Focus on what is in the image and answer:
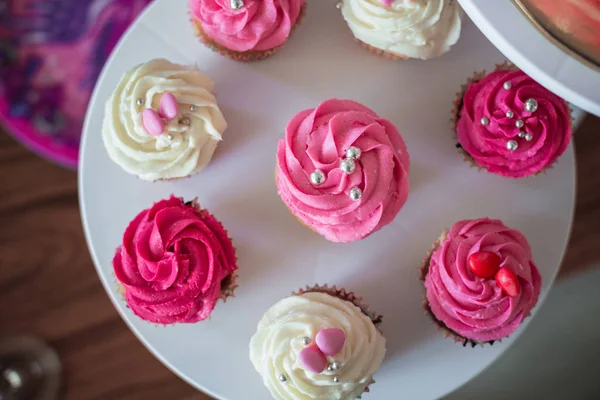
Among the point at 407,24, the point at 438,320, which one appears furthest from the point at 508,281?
the point at 407,24

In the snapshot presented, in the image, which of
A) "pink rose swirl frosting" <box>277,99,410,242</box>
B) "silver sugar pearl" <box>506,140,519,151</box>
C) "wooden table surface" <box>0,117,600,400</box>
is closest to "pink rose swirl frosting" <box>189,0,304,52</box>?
"pink rose swirl frosting" <box>277,99,410,242</box>

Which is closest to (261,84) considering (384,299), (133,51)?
(133,51)

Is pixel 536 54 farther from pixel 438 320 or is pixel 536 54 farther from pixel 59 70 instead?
pixel 59 70

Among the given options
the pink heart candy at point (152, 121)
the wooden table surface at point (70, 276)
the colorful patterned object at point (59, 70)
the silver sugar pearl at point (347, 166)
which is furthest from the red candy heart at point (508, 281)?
the colorful patterned object at point (59, 70)

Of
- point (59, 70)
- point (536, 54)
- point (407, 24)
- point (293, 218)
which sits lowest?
point (59, 70)

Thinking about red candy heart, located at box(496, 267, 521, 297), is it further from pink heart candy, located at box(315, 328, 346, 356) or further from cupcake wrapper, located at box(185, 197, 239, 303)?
cupcake wrapper, located at box(185, 197, 239, 303)

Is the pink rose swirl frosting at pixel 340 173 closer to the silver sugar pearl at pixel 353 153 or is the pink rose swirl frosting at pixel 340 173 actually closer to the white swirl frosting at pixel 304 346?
the silver sugar pearl at pixel 353 153
